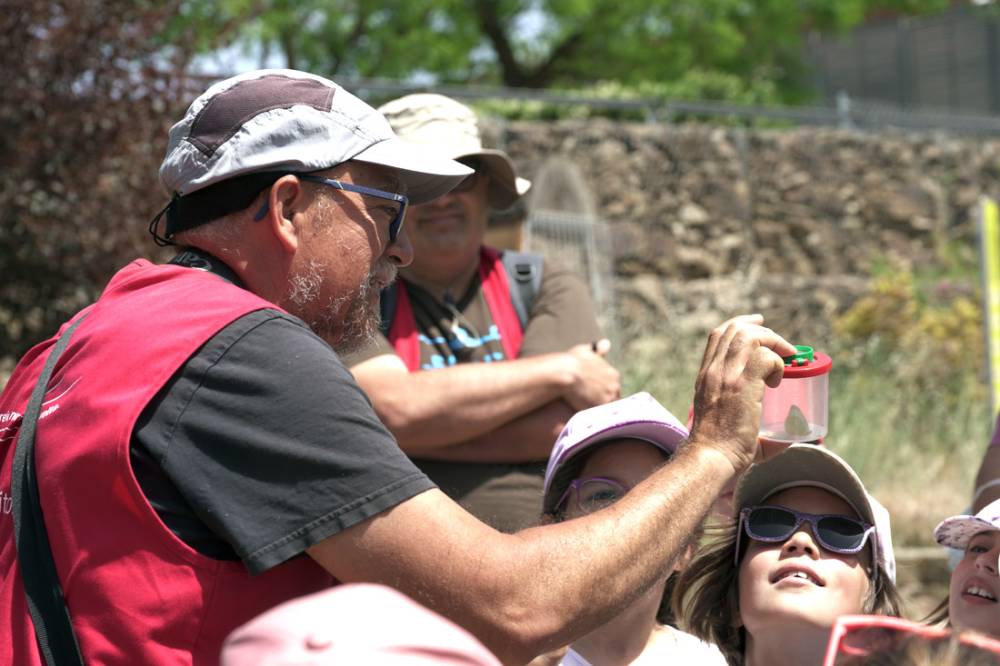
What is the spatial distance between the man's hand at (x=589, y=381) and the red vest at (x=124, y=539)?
1.58 meters

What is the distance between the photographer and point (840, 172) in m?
11.9

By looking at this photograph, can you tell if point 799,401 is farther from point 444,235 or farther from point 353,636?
point 353,636

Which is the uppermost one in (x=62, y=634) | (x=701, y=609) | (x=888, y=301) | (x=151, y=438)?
(x=151, y=438)

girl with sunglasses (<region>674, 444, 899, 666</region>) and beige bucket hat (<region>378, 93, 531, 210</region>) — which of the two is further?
beige bucket hat (<region>378, 93, 531, 210</region>)

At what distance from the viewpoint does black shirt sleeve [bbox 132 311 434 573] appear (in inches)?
70.1

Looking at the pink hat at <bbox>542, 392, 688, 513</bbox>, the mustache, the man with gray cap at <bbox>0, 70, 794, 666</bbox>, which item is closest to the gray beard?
the mustache

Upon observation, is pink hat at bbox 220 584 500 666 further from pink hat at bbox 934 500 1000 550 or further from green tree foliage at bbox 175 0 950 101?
green tree foliage at bbox 175 0 950 101

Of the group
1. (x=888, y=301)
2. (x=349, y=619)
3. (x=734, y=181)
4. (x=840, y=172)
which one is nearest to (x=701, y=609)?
(x=349, y=619)

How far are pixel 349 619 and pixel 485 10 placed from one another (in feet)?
61.1

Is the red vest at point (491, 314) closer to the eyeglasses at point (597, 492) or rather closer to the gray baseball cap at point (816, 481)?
the eyeglasses at point (597, 492)

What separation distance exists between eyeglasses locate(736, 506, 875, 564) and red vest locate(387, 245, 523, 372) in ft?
3.35

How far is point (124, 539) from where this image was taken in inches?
70.9

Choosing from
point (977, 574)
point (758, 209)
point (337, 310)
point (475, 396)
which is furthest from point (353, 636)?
point (758, 209)

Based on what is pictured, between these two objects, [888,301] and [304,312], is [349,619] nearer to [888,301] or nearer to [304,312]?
[304,312]
